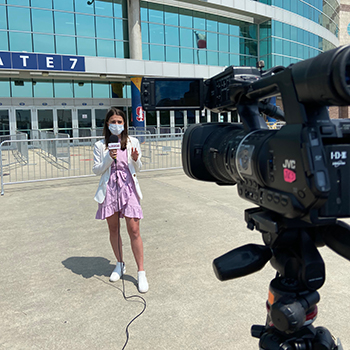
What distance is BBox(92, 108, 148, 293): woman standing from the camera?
11.1ft

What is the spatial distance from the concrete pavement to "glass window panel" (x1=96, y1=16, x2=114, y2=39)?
55.9 feet

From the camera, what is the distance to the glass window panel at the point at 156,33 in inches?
854

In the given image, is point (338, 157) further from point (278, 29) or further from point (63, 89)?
point (278, 29)

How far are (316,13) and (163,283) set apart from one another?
104 feet

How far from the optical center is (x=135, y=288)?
10.8 feet

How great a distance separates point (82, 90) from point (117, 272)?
19.3m

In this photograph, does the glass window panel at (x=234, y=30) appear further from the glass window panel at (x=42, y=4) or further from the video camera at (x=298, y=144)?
the video camera at (x=298, y=144)

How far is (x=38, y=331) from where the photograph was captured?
8.66 feet

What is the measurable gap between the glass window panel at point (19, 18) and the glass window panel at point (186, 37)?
9.38m

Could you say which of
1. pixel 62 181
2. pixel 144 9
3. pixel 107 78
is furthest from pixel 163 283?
pixel 144 9

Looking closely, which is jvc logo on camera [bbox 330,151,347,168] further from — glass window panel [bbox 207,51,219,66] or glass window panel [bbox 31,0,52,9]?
glass window panel [bbox 207,51,219,66]

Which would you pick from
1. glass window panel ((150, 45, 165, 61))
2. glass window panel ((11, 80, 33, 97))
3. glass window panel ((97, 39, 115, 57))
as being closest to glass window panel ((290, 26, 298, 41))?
glass window panel ((150, 45, 165, 61))

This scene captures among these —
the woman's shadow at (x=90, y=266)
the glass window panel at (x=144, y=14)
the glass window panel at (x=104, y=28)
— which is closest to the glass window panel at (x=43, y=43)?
the glass window panel at (x=104, y=28)

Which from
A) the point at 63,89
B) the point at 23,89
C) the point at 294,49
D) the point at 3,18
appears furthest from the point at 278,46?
the point at 3,18
